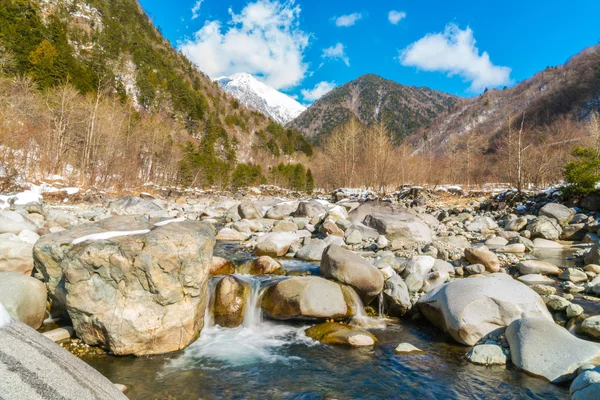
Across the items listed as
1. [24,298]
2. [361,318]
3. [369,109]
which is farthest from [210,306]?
[369,109]

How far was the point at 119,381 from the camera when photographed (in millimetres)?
4066

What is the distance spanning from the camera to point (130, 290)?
462cm

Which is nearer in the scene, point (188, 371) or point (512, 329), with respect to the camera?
point (188, 371)

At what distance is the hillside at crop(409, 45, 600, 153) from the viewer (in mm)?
68812

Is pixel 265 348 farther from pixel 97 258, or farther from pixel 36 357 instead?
pixel 36 357

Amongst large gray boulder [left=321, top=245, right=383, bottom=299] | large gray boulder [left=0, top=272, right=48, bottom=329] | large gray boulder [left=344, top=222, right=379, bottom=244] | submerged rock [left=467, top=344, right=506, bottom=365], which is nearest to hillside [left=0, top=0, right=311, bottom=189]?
large gray boulder [left=0, top=272, right=48, bottom=329]

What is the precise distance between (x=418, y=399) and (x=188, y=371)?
9.93 feet

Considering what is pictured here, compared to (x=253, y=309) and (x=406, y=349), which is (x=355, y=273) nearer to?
(x=406, y=349)

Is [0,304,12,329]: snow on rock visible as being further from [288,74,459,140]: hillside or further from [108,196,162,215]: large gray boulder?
[288,74,459,140]: hillside

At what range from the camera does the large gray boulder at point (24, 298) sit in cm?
477

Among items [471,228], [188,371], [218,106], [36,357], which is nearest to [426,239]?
[471,228]

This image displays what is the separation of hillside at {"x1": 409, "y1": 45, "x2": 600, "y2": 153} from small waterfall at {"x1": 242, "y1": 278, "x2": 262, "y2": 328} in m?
31.9

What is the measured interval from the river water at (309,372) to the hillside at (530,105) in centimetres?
3168

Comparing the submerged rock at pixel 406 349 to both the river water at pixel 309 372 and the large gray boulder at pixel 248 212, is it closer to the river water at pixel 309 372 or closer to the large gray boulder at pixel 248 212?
the river water at pixel 309 372
